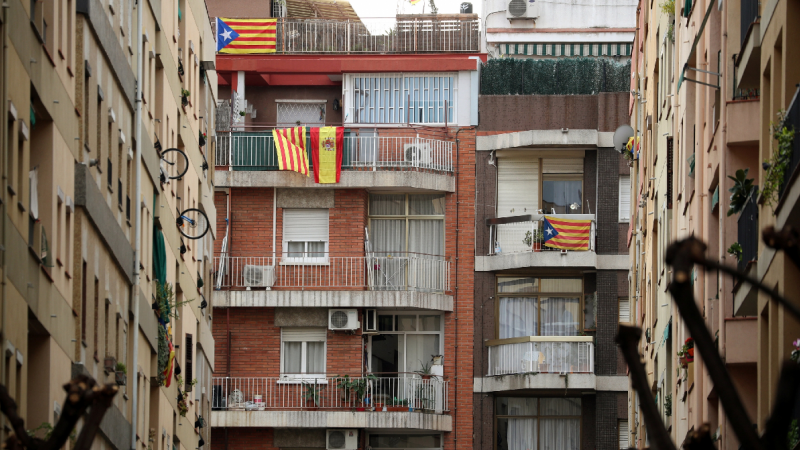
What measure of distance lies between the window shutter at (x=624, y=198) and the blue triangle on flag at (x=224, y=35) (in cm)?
1123

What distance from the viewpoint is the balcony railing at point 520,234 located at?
40.0 metres

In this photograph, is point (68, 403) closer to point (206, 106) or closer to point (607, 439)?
point (206, 106)

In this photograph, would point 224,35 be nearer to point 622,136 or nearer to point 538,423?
point 622,136

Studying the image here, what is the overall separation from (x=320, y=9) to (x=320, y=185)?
679cm

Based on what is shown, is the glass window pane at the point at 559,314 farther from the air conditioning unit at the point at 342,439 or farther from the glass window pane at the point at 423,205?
the air conditioning unit at the point at 342,439

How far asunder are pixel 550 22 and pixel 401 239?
909 centimetres

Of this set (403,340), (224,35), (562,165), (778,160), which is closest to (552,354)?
(403,340)

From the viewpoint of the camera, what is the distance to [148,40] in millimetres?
26516

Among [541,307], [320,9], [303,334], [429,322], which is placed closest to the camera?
[303,334]

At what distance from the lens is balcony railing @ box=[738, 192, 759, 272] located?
19500mm

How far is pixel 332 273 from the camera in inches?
1577

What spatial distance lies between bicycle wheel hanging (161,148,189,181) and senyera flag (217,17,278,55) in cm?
1072

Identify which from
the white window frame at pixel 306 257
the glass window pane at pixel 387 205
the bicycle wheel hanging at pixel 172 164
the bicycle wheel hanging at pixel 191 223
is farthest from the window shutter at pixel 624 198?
the bicycle wheel hanging at pixel 172 164

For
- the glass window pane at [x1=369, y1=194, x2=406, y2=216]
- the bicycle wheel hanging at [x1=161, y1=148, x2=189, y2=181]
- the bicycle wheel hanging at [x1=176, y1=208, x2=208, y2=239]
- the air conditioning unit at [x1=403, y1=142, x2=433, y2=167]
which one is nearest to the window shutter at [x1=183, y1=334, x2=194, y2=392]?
the bicycle wheel hanging at [x1=176, y1=208, x2=208, y2=239]
